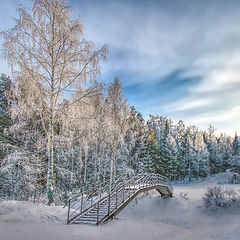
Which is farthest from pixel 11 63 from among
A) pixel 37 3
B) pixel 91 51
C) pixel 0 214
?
pixel 0 214

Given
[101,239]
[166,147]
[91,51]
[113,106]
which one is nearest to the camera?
[101,239]

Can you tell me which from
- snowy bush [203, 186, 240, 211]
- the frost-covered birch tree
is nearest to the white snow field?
snowy bush [203, 186, 240, 211]

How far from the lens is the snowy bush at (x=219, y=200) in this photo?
13.7 meters

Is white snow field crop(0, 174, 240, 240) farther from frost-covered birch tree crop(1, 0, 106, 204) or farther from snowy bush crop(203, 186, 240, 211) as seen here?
frost-covered birch tree crop(1, 0, 106, 204)

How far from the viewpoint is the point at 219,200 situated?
14.1m

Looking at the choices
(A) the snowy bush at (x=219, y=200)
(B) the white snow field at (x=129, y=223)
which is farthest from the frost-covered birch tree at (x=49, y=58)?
(A) the snowy bush at (x=219, y=200)

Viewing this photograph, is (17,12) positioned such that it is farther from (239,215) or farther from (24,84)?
(239,215)

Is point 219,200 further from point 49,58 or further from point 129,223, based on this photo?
point 49,58

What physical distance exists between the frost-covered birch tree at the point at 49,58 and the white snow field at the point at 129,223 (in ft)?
6.11

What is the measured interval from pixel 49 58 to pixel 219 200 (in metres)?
14.8

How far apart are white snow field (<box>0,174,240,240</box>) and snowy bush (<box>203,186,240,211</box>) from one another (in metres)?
0.45

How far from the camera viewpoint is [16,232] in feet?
18.0

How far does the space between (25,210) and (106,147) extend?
11157mm

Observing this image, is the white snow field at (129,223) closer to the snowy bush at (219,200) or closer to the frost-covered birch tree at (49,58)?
the snowy bush at (219,200)
